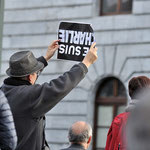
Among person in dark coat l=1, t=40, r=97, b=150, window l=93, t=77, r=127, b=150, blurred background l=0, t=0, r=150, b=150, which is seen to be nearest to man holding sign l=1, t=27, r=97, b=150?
person in dark coat l=1, t=40, r=97, b=150

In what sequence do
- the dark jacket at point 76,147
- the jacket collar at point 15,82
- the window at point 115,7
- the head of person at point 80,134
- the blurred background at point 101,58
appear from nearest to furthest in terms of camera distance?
the jacket collar at point 15,82
the dark jacket at point 76,147
the head of person at point 80,134
the blurred background at point 101,58
the window at point 115,7

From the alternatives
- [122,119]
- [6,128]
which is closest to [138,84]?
[122,119]

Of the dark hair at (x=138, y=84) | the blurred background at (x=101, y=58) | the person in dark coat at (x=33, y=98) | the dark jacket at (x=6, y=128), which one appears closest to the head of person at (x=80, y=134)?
the dark hair at (x=138, y=84)

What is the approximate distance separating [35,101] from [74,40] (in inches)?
42.5

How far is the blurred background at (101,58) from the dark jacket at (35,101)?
1052 cm

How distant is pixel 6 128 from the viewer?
2848 millimetres

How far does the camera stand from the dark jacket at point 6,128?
2.82 meters

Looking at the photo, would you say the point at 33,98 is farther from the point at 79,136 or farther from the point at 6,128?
the point at 79,136

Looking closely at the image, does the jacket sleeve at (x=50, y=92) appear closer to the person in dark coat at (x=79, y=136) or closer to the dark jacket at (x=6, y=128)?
the dark jacket at (x=6, y=128)

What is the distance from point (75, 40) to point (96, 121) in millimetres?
10527

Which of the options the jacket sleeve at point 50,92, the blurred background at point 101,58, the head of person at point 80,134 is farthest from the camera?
the blurred background at point 101,58

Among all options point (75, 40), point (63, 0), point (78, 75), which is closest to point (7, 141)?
point (78, 75)

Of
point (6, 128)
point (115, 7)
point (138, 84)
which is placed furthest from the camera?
Answer: point (115, 7)

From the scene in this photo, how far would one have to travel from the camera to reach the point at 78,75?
3209 mm
